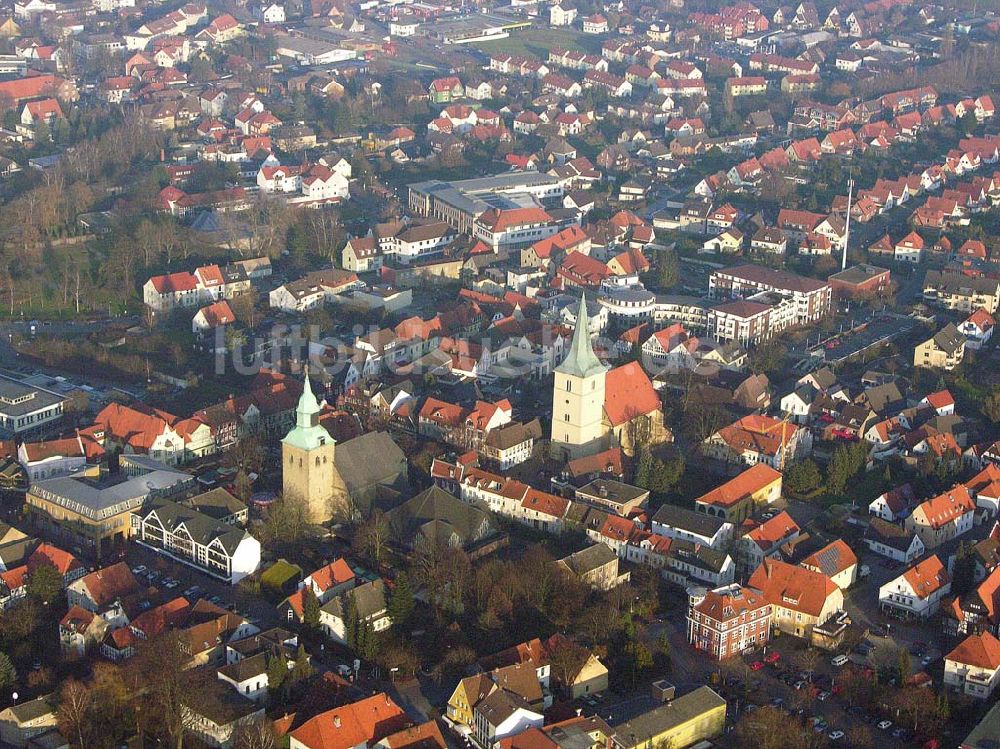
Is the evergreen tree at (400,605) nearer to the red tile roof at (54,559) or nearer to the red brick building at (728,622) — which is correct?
the red brick building at (728,622)

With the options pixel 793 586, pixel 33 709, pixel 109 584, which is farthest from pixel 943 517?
pixel 33 709

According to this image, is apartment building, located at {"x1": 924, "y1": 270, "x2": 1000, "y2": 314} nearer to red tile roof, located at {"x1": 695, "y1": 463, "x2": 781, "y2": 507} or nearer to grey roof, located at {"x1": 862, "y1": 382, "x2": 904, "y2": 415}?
grey roof, located at {"x1": 862, "y1": 382, "x2": 904, "y2": 415}

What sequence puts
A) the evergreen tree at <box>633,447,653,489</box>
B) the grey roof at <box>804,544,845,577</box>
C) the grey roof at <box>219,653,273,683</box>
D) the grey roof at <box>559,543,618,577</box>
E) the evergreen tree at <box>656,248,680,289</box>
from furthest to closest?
the evergreen tree at <box>656,248,680,289</box> → the evergreen tree at <box>633,447,653,489</box> → the grey roof at <box>804,544,845,577</box> → the grey roof at <box>559,543,618,577</box> → the grey roof at <box>219,653,273,683</box>

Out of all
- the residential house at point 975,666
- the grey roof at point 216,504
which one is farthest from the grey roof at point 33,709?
the residential house at point 975,666

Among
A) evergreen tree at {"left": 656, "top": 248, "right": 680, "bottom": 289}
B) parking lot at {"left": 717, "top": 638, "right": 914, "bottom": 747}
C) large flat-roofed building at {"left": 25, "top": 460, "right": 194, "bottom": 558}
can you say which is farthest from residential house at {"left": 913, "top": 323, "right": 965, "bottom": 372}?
large flat-roofed building at {"left": 25, "top": 460, "right": 194, "bottom": 558}

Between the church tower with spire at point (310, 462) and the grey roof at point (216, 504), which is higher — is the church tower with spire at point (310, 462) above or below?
above
